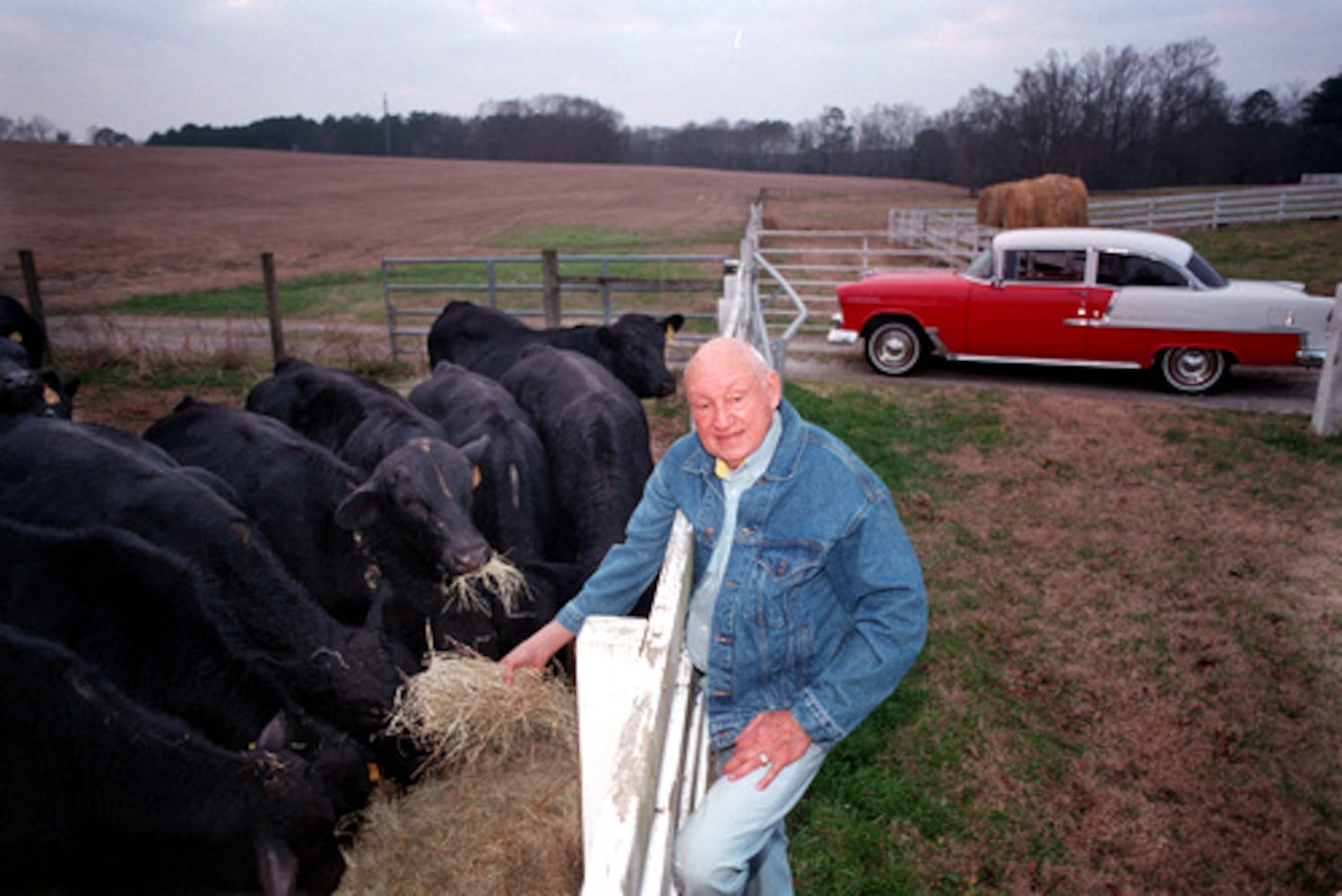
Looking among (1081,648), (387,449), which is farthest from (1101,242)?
(387,449)

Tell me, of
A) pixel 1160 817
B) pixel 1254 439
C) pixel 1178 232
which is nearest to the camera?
pixel 1160 817

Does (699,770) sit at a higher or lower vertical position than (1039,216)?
lower

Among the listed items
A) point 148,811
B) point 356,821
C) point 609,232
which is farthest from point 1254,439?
point 609,232

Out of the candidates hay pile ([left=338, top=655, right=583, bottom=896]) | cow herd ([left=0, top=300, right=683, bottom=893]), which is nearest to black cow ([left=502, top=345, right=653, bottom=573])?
cow herd ([left=0, top=300, right=683, bottom=893])

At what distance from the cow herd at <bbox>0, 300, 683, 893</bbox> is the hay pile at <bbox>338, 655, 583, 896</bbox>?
171mm

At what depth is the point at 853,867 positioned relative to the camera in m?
3.40

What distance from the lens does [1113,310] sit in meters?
10.5

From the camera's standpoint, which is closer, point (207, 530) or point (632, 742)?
point (632, 742)

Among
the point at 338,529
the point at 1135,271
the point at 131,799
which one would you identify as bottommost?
the point at 131,799

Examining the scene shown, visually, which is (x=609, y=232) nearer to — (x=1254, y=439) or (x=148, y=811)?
(x=1254, y=439)

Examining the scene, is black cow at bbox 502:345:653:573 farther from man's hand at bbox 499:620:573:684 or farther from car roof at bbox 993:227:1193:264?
car roof at bbox 993:227:1193:264

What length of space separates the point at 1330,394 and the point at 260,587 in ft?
31.2

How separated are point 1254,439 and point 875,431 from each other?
3679 millimetres

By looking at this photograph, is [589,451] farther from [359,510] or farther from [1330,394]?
[1330,394]
